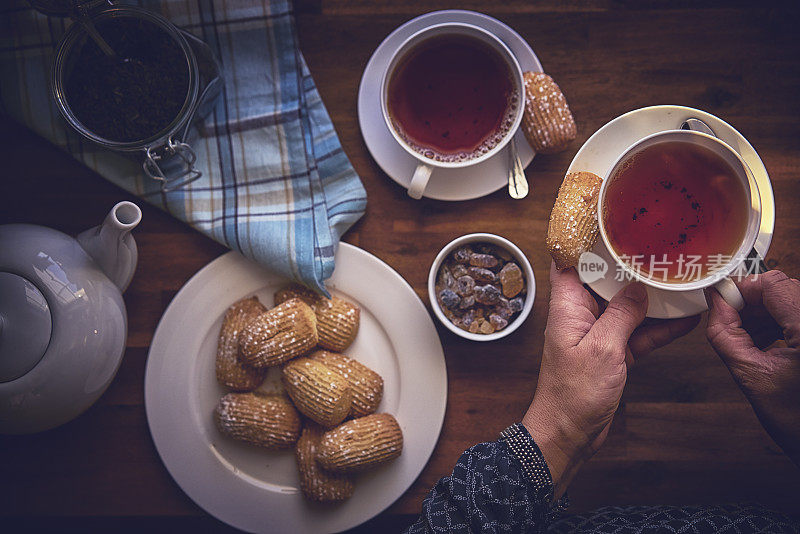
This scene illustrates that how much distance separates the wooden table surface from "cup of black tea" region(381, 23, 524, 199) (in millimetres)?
91

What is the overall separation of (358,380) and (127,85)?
0.58 meters

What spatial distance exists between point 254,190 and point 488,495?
1.95 feet

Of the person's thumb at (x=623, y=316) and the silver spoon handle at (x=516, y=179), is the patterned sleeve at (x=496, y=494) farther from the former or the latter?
the silver spoon handle at (x=516, y=179)

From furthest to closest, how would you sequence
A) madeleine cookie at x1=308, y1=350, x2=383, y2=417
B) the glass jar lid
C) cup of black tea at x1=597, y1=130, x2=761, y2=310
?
madeleine cookie at x1=308, y1=350, x2=383, y2=417 → the glass jar lid → cup of black tea at x1=597, y1=130, x2=761, y2=310

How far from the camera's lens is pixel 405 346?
90 centimetres

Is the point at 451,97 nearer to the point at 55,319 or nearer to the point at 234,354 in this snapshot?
the point at 234,354

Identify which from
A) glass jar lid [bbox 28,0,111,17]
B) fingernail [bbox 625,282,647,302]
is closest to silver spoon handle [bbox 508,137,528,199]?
fingernail [bbox 625,282,647,302]

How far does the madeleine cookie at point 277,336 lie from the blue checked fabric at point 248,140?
2.2 inches

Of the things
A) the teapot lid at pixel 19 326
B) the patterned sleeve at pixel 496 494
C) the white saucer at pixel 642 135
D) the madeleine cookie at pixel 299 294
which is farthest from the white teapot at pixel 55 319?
the white saucer at pixel 642 135

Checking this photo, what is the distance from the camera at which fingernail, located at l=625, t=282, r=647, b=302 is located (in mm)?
732

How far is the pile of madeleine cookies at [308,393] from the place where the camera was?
0.85 meters

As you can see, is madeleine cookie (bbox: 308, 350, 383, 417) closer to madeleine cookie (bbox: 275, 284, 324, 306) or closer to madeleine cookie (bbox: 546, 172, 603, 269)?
madeleine cookie (bbox: 275, 284, 324, 306)

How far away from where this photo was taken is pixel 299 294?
90cm

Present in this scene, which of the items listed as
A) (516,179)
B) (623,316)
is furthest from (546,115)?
(623,316)
